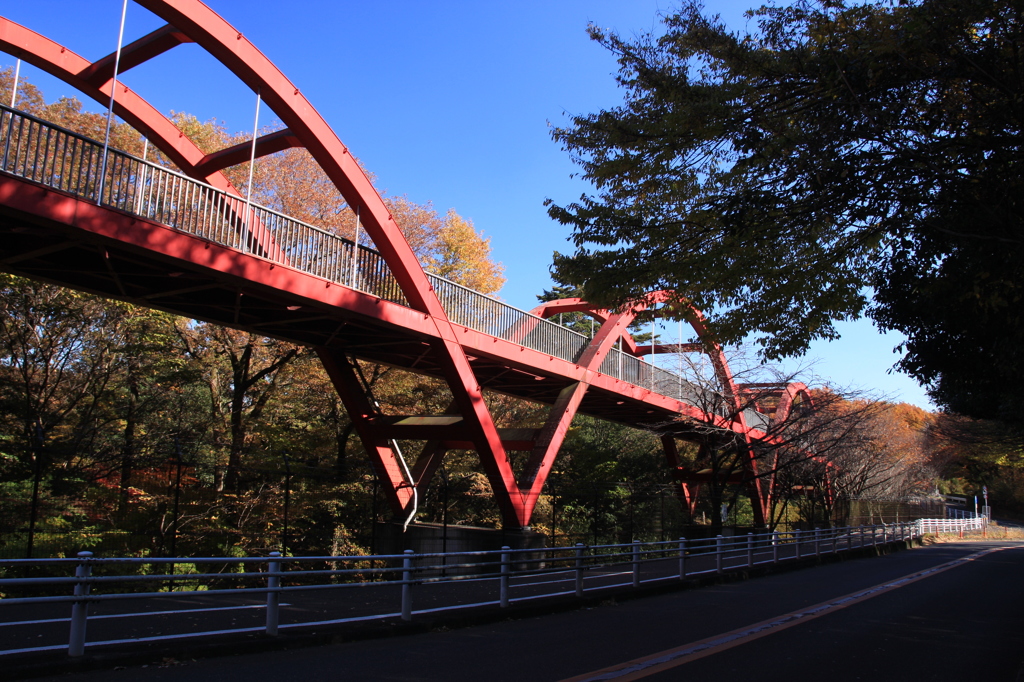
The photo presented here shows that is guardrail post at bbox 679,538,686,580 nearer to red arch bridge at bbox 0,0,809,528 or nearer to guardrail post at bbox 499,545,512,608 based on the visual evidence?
red arch bridge at bbox 0,0,809,528

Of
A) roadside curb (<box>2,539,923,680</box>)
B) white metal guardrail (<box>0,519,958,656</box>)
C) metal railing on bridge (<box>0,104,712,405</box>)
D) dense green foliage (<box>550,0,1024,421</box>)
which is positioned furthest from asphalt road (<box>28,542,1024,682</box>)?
metal railing on bridge (<box>0,104,712,405</box>)

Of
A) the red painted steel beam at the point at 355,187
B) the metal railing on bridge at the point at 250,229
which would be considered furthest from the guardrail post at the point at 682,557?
the metal railing on bridge at the point at 250,229

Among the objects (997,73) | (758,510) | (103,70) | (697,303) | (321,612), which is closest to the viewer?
(997,73)

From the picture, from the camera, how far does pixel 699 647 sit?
25.9ft

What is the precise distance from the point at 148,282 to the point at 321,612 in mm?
7673

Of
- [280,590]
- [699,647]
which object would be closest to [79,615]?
[280,590]

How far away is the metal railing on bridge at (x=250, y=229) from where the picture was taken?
400 inches

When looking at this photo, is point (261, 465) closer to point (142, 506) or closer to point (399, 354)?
point (142, 506)

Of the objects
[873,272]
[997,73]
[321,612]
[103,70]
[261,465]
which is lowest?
[321,612]

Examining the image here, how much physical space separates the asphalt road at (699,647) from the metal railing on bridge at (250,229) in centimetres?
726

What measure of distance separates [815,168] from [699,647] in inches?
217

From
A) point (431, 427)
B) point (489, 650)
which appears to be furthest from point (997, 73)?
point (431, 427)

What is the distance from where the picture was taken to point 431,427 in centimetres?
1903

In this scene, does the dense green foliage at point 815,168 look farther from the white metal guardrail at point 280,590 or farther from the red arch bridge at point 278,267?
the white metal guardrail at point 280,590
